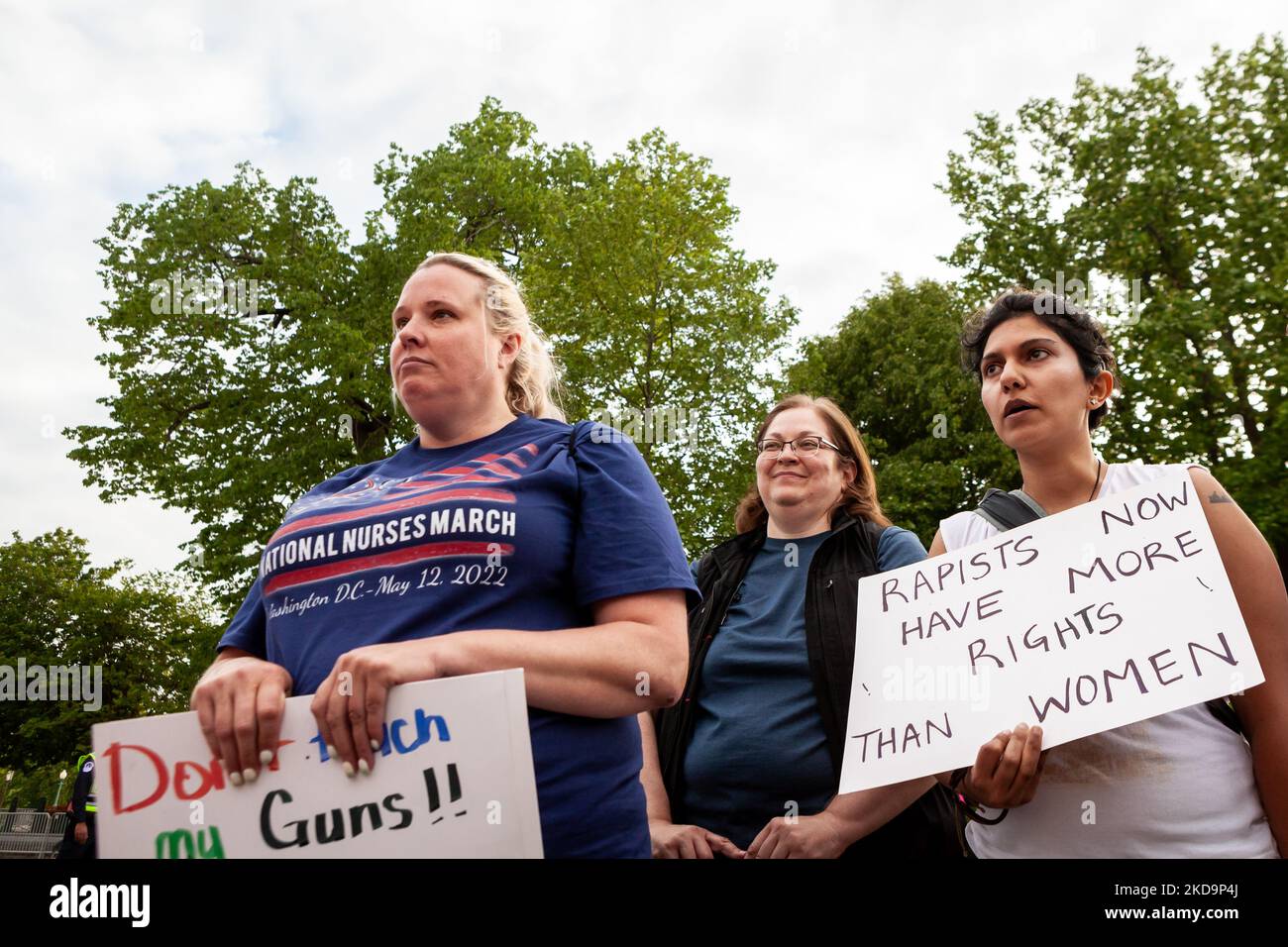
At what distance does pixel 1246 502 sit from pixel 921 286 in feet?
45.9

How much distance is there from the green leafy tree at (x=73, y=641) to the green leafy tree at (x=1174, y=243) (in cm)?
3348

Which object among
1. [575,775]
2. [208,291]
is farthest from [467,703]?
[208,291]

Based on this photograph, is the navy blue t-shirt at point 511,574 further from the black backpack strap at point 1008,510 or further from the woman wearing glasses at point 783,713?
the black backpack strap at point 1008,510

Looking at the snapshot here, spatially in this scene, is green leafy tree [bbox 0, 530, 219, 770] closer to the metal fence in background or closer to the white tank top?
the metal fence in background

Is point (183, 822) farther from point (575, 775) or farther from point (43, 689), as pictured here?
point (43, 689)

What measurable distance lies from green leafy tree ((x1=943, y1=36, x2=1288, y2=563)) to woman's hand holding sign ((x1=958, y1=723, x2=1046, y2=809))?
48.5 feet

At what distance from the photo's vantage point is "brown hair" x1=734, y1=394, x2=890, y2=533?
134 inches

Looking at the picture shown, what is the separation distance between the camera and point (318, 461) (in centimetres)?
1798

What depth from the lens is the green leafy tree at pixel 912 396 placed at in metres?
20.3

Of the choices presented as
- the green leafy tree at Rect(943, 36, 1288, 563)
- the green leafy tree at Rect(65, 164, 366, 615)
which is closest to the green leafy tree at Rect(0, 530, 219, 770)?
the green leafy tree at Rect(65, 164, 366, 615)

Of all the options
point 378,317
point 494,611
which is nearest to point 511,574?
point 494,611

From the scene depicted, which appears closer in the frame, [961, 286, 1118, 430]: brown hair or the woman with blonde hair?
the woman with blonde hair

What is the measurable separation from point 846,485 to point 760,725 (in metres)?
1.16

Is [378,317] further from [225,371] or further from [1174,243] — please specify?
[1174,243]
